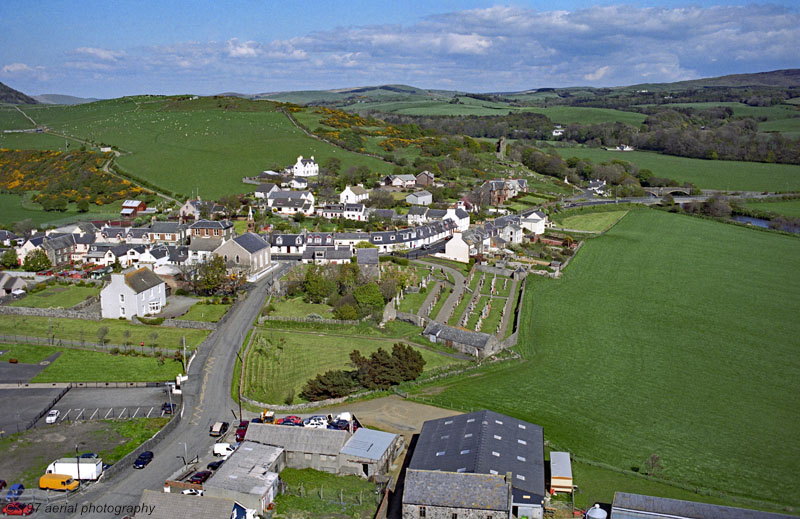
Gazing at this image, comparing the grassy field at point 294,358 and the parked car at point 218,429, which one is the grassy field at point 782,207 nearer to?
the grassy field at point 294,358

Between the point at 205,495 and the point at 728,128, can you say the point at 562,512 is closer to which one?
the point at 205,495

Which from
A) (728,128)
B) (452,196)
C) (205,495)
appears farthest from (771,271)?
(728,128)

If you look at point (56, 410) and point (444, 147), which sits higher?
point (444, 147)

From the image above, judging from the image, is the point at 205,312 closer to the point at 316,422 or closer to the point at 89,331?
the point at 89,331

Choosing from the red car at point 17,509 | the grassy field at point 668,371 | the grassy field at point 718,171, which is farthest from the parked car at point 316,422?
the grassy field at point 718,171

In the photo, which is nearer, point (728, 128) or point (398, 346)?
point (398, 346)

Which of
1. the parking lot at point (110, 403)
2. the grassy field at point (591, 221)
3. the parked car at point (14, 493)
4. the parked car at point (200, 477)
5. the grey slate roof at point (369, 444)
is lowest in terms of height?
the parking lot at point (110, 403)
